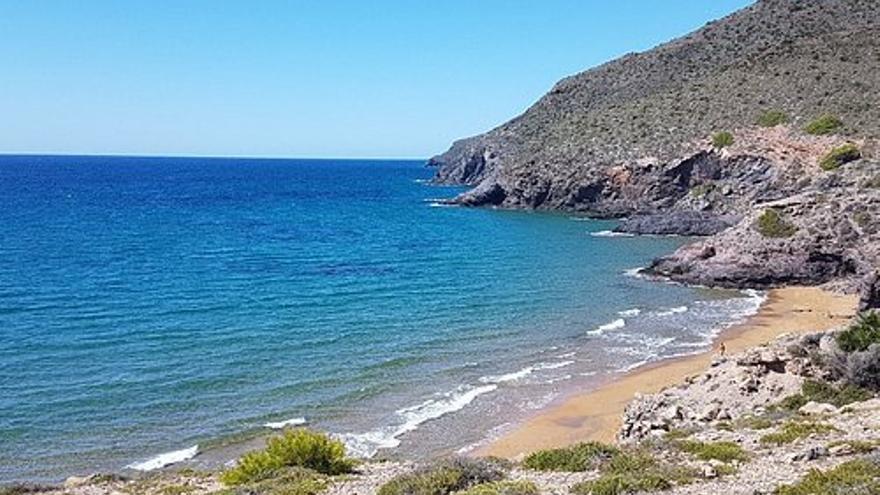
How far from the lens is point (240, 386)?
96.2 ft

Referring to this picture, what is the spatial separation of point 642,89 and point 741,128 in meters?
23.9

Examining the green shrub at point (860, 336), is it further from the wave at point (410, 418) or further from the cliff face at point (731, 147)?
the cliff face at point (731, 147)

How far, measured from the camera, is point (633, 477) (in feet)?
43.2

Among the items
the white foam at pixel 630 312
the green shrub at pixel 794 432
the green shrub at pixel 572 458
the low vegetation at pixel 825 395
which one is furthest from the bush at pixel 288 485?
the white foam at pixel 630 312

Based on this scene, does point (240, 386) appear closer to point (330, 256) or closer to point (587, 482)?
point (587, 482)

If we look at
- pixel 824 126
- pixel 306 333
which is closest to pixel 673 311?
pixel 306 333

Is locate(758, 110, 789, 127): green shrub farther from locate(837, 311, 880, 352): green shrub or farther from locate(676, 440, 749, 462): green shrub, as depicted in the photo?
locate(676, 440, 749, 462): green shrub

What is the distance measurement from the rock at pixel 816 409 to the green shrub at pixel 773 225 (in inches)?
1381

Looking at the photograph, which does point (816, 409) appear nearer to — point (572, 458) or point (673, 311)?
point (572, 458)

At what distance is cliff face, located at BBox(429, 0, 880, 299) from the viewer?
5244 cm

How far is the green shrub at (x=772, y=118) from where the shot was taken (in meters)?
84.9

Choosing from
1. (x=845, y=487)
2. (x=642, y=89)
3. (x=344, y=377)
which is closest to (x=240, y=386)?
(x=344, y=377)

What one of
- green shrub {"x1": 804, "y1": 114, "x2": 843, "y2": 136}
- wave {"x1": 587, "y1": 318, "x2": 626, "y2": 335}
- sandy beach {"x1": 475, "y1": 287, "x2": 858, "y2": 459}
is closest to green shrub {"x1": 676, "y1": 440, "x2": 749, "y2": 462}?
sandy beach {"x1": 475, "y1": 287, "x2": 858, "y2": 459}

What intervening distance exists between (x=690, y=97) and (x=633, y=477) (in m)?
91.2
